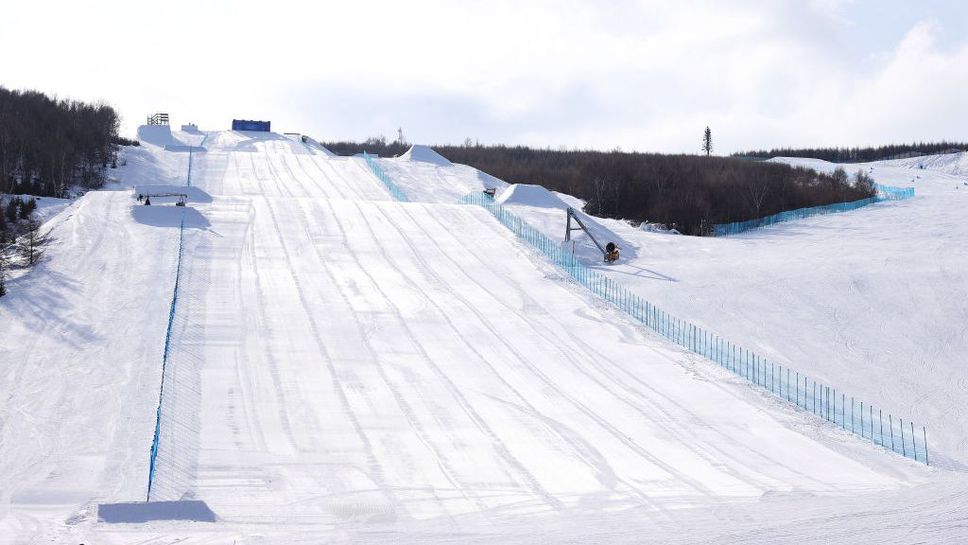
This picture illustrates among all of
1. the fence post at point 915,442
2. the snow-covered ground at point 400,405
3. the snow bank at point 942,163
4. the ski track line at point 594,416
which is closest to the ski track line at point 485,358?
the ski track line at point 594,416

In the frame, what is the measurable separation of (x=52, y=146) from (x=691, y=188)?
4325cm

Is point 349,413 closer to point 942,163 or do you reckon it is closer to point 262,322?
point 262,322

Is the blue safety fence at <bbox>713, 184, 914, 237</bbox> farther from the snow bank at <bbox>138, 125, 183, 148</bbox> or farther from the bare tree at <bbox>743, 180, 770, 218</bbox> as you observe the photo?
the snow bank at <bbox>138, 125, 183, 148</bbox>

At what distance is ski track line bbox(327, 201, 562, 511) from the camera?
16438 millimetres

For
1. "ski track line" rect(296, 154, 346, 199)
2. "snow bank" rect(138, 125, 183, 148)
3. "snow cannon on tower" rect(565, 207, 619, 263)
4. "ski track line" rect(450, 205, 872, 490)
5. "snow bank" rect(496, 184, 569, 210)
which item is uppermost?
"snow bank" rect(138, 125, 183, 148)

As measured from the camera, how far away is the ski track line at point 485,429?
647 inches

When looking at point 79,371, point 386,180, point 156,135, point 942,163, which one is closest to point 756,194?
point 386,180

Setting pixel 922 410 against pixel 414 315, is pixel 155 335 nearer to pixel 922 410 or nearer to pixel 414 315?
pixel 414 315

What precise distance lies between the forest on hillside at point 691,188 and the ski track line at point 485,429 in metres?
30.4

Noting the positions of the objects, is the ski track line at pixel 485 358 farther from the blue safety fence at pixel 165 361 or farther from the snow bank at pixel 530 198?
the blue safety fence at pixel 165 361

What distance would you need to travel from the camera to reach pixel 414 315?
2806cm

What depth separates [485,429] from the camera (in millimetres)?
19781

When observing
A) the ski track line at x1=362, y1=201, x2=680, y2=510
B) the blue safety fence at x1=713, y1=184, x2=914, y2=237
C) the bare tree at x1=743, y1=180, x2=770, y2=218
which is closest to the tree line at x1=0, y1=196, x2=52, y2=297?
the ski track line at x1=362, y1=201, x2=680, y2=510

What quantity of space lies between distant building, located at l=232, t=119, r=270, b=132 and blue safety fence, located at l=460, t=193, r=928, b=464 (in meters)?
52.3
